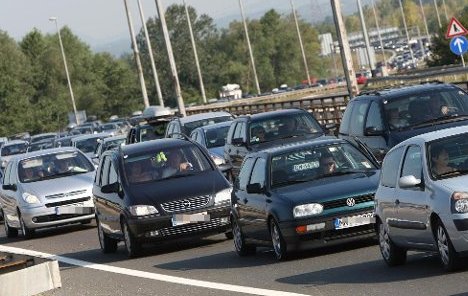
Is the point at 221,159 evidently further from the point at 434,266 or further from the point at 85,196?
the point at 434,266

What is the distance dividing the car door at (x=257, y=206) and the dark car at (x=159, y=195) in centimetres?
209

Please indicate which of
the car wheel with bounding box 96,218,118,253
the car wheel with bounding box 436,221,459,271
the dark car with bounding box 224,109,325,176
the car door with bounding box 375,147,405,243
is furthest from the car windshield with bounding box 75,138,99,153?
the car wheel with bounding box 436,221,459,271

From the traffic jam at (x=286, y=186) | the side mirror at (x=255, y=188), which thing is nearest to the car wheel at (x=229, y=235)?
the traffic jam at (x=286, y=186)

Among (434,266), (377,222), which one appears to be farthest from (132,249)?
(434,266)

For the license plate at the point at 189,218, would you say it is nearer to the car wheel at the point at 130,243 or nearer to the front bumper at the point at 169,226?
the front bumper at the point at 169,226

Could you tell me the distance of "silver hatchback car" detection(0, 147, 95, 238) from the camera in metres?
26.5

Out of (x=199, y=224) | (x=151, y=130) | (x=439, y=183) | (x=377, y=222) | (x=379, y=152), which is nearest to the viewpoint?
(x=439, y=183)

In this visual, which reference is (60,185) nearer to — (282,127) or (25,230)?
(25,230)

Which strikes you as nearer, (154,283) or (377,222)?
(377,222)

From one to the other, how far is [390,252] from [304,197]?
7.02 feet

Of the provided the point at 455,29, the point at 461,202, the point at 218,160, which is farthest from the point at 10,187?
the point at 461,202

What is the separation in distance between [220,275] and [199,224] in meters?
4.10

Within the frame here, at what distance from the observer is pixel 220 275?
15961 millimetres

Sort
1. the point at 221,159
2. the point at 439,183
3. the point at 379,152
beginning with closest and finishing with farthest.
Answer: the point at 439,183, the point at 379,152, the point at 221,159
